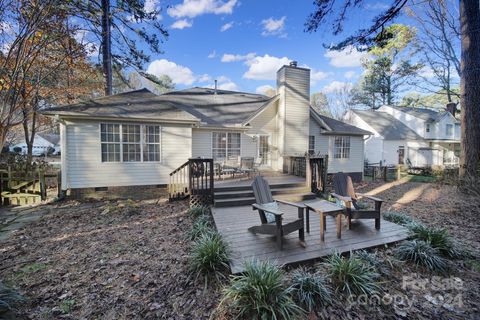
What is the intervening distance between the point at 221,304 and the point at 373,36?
27.7 ft

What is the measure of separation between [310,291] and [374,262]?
4.62 ft

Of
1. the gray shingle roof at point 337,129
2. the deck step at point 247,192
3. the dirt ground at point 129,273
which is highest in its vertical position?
the gray shingle roof at point 337,129

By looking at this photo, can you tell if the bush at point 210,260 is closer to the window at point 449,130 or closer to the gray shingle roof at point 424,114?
the gray shingle roof at point 424,114

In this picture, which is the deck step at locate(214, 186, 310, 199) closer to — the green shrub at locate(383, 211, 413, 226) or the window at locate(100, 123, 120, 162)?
the green shrub at locate(383, 211, 413, 226)

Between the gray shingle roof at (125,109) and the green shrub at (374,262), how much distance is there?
24.4 feet

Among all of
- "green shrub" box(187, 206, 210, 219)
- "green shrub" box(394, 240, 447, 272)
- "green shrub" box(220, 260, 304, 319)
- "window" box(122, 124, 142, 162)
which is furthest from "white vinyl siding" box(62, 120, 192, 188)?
"green shrub" box(394, 240, 447, 272)

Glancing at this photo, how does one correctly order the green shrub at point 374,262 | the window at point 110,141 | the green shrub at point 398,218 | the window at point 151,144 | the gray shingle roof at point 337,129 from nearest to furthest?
the green shrub at point 374,262
the green shrub at point 398,218
the window at point 110,141
the window at point 151,144
the gray shingle roof at point 337,129

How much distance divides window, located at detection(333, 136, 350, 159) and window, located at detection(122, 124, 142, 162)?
1132cm

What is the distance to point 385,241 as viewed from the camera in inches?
161

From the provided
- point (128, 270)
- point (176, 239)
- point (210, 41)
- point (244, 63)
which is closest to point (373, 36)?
point (176, 239)

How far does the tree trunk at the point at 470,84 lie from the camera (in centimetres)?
679

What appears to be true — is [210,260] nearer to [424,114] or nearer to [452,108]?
[424,114]

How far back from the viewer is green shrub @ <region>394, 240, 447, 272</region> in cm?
340

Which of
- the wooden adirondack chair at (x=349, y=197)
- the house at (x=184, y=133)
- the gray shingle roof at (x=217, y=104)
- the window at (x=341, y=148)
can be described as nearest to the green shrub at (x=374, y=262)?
the wooden adirondack chair at (x=349, y=197)
